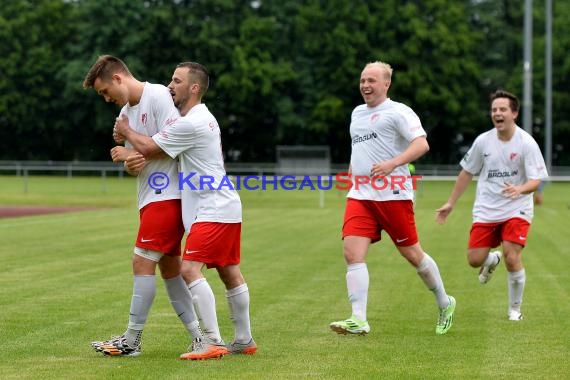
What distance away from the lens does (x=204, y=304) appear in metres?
7.68

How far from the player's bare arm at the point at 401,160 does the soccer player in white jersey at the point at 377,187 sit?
0.40 feet

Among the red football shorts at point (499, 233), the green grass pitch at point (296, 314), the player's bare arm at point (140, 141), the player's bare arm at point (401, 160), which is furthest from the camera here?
the red football shorts at point (499, 233)

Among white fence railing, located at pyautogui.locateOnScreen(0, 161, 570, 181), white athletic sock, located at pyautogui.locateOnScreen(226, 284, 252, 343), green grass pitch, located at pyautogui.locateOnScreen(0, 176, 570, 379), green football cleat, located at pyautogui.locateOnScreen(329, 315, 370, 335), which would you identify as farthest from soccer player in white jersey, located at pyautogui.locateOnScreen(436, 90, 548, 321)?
white fence railing, located at pyautogui.locateOnScreen(0, 161, 570, 181)

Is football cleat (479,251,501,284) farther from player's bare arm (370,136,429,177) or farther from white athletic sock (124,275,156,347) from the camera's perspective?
white athletic sock (124,275,156,347)

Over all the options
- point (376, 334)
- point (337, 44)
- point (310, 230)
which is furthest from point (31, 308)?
point (337, 44)

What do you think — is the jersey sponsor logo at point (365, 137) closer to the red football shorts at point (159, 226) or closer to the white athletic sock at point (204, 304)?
the red football shorts at point (159, 226)

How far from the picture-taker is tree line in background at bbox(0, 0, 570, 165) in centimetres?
6706

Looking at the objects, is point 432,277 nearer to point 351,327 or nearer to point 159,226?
point 351,327

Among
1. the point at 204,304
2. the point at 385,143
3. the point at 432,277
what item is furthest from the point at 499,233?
the point at 204,304

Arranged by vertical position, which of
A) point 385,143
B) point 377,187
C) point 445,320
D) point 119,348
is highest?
point 385,143

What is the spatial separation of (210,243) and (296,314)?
117 inches

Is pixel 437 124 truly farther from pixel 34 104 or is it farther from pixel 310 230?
pixel 310 230

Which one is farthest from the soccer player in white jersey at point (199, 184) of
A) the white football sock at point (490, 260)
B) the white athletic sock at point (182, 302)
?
the white football sock at point (490, 260)

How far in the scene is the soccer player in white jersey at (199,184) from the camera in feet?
24.8
